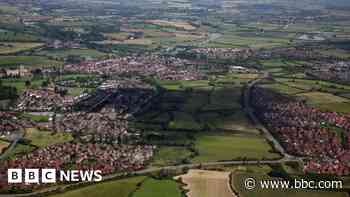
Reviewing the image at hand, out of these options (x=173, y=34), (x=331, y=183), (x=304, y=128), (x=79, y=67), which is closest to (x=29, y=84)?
(x=79, y=67)

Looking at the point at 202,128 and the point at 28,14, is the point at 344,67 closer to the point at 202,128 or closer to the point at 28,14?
the point at 202,128

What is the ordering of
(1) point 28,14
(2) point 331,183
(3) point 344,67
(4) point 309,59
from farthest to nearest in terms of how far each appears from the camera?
(1) point 28,14 → (4) point 309,59 → (3) point 344,67 → (2) point 331,183

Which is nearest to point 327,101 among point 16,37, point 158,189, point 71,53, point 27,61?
point 158,189

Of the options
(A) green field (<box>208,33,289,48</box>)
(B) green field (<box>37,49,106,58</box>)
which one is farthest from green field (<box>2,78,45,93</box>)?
(A) green field (<box>208,33,289,48</box>)

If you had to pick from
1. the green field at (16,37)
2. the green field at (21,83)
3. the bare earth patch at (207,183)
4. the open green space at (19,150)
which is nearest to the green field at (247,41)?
the green field at (16,37)

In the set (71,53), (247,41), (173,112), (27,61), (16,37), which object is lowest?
(173,112)

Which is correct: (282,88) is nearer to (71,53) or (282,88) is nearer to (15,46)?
(71,53)

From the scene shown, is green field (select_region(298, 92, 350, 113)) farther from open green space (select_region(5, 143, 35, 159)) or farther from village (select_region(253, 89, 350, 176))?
open green space (select_region(5, 143, 35, 159))

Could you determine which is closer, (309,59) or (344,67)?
(344,67)
